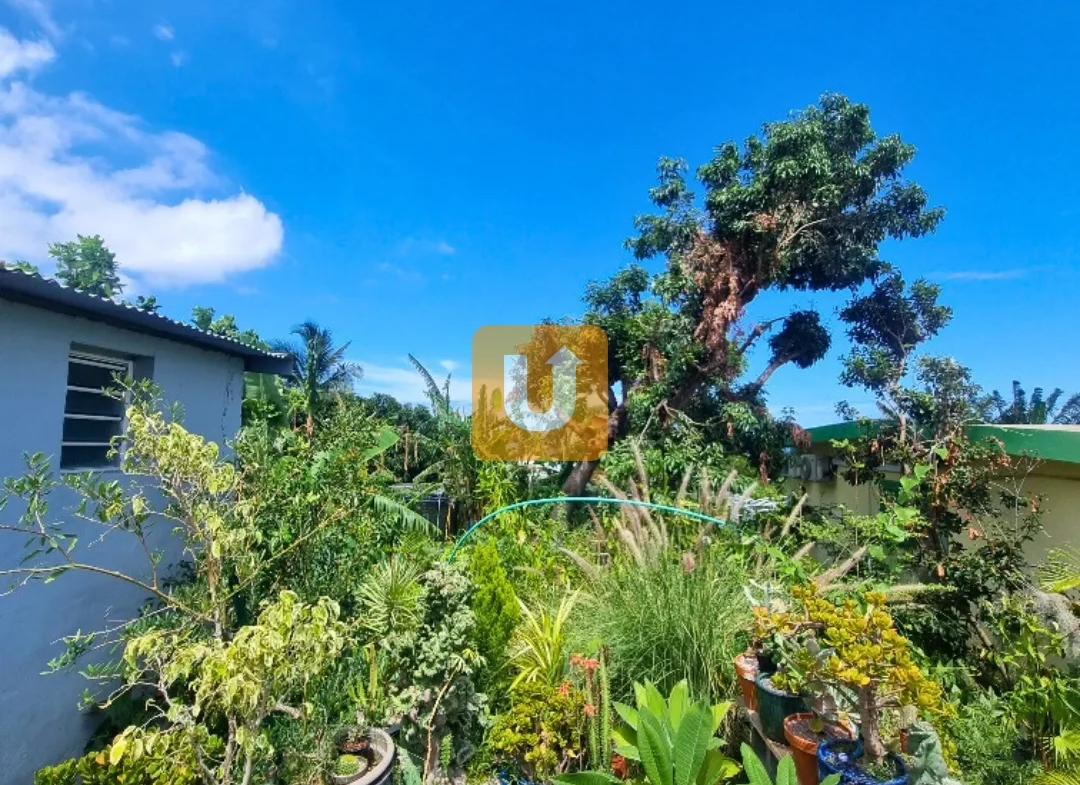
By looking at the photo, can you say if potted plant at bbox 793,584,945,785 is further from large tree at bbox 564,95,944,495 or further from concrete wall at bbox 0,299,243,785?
large tree at bbox 564,95,944,495

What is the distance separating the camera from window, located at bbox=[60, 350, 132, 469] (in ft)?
14.2

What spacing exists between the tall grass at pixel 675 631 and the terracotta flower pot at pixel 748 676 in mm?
267

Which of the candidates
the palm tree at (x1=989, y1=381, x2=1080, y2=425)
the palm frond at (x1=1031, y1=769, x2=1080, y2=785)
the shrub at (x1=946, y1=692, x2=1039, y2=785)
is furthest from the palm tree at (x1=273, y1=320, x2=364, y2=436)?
the palm tree at (x1=989, y1=381, x2=1080, y2=425)

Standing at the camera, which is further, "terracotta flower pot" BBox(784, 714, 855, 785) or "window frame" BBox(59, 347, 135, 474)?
"window frame" BBox(59, 347, 135, 474)

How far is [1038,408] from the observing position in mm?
16312

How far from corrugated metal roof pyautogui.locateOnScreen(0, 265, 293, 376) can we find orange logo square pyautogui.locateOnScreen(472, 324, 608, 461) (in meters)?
5.23

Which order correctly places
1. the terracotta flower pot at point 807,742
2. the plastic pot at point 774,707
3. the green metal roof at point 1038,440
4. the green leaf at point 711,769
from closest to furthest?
→ the green leaf at point 711,769
the terracotta flower pot at point 807,742
the plastic pot at point 774,707
the green metal roof at point 1038,440

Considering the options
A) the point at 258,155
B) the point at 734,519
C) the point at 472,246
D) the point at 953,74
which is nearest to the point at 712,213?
the point at 953,74

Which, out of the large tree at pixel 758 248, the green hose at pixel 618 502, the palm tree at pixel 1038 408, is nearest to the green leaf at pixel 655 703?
the green hose at pixel 618 502

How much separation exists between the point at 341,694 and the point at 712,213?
404 inches

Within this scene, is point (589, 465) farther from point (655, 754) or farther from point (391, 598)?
point (655, 754)

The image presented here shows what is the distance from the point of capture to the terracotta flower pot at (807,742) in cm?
282

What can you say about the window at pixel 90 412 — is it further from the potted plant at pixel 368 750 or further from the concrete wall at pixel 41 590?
the potted plant at pixel 368 750

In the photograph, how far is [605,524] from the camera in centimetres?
A: 668
